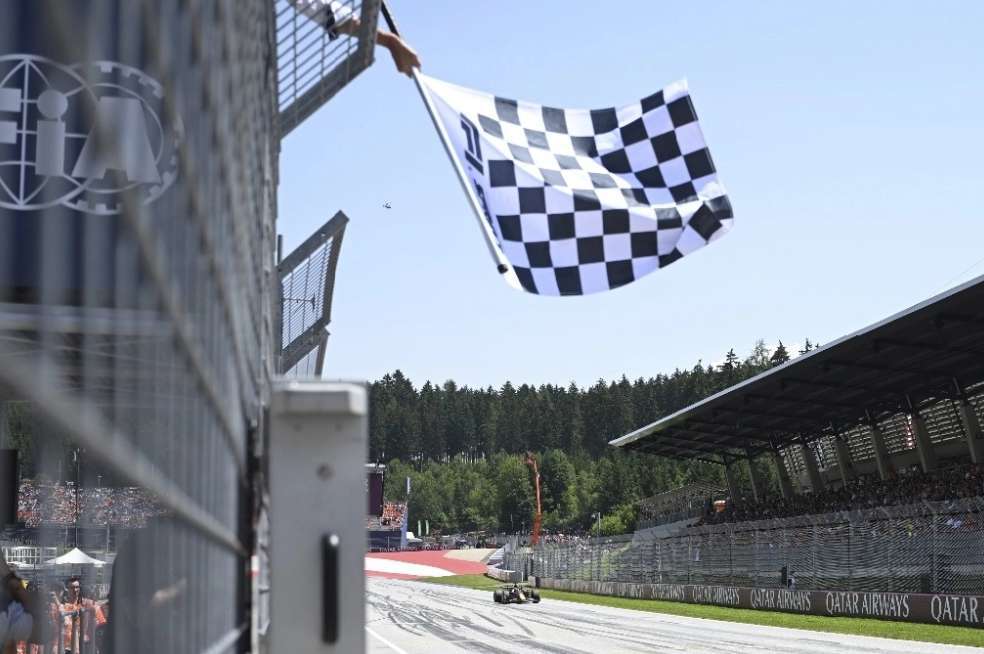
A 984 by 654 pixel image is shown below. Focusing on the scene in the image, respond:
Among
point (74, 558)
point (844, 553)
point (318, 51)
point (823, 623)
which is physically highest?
point (318, 51)

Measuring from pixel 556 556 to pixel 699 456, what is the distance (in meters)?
7.51

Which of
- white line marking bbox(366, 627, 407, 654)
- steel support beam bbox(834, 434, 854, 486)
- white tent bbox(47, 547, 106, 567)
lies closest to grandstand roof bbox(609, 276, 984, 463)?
steel support beam bbox(834, 434, 854, 486)

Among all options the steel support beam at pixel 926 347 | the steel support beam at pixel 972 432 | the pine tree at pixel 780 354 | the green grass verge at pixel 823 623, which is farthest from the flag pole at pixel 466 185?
the pine tree at pixel 780 354

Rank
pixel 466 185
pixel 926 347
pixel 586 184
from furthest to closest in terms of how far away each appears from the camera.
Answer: pixel 926 347 < pixel 586 184 < pixel 466 185

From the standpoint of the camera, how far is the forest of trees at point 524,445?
12294 cm

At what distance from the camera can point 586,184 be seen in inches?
262

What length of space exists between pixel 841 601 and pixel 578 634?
276 inches

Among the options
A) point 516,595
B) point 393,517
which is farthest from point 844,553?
point 393,517

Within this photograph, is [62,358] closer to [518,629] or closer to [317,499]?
[317,499]

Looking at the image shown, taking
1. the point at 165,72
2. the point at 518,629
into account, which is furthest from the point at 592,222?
the point at 518,629

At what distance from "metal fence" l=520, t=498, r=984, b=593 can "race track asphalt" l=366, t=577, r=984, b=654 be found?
2833 mm

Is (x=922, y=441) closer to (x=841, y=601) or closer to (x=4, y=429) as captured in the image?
(x=841, y=601)

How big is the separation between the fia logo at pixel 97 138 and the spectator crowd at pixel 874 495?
96.5 feet

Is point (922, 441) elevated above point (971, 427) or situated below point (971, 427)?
below
